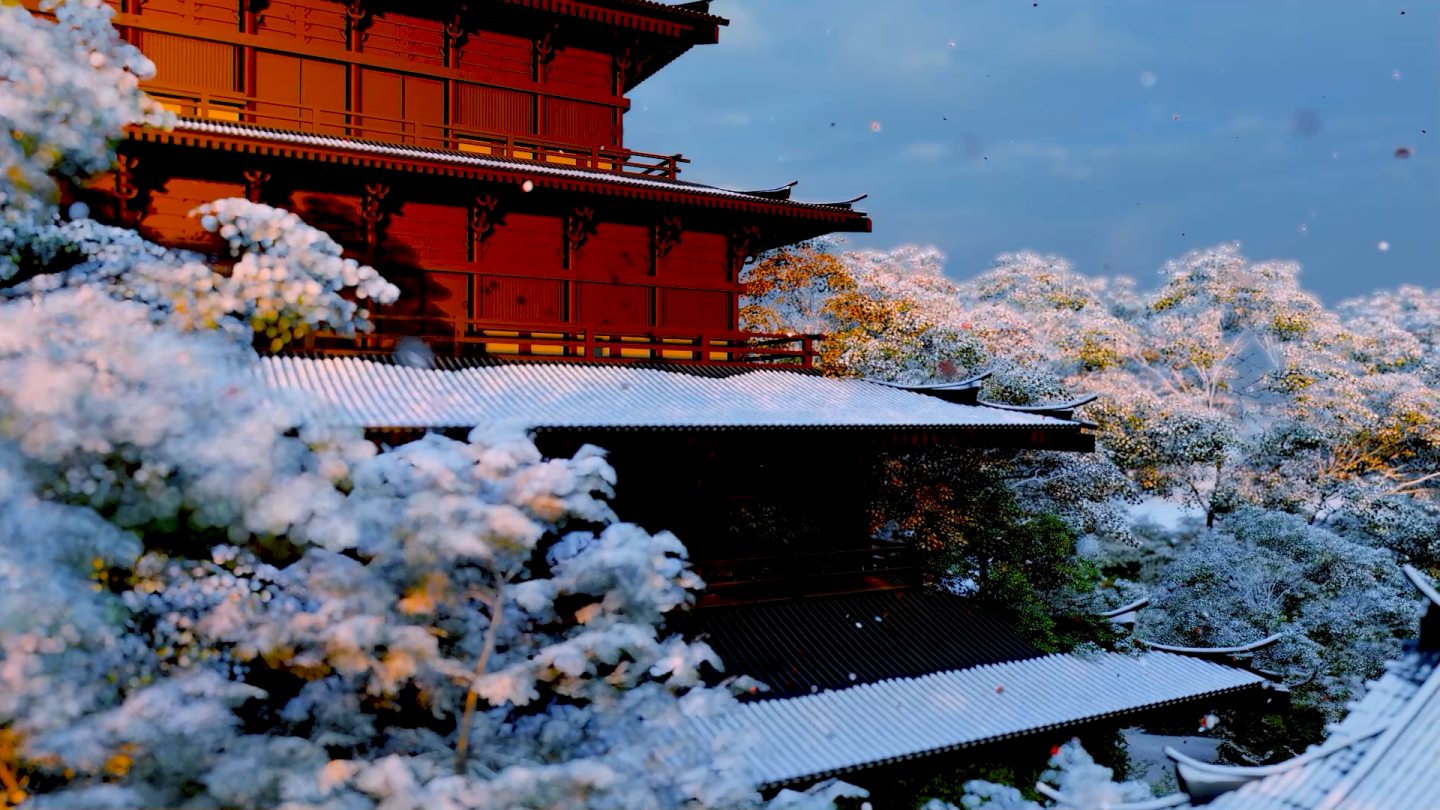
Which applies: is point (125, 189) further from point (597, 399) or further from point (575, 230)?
point (597, 399)

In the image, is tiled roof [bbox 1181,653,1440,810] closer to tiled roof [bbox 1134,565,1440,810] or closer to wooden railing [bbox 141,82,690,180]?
tiled roof [bbox 1134,565,1440,810]

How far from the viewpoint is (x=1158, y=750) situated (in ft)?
52.3

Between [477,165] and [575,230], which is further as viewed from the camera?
[575,230]

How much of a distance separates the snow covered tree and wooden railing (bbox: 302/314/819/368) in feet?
19.6

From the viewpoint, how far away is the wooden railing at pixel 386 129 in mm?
12016

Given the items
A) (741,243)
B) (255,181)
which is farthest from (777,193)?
(255,181)

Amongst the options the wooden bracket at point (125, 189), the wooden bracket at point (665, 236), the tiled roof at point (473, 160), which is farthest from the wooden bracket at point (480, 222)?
the wooden bracket at point (125, 189)

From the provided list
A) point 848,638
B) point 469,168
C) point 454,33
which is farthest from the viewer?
point 454,33

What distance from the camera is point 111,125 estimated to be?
4832mm

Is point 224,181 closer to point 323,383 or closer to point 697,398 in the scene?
point 323,383

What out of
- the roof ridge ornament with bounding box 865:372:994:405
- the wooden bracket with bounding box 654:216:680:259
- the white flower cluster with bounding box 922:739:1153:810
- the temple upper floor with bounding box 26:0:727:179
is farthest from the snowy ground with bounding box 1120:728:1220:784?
the temple upper floor with bounding box 26:0:727:179

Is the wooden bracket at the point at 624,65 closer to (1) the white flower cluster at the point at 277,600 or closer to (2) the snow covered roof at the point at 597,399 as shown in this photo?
(2) the snow covered roof at the point at 597,399

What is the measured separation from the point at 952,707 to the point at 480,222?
9407 mm

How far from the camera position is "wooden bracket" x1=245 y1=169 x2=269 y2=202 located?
11.4 meters
